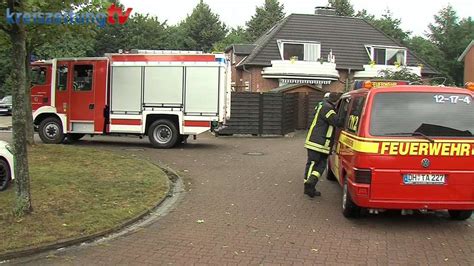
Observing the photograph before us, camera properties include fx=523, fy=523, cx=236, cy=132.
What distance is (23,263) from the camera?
530 cm

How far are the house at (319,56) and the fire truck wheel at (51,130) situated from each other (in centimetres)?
1769

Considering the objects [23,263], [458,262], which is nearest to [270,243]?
[458,262]

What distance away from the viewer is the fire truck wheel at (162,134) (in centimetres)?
1562


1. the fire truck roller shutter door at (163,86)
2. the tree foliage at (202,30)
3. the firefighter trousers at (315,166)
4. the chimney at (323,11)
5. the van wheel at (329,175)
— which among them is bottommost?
the van wheel at (329,175)

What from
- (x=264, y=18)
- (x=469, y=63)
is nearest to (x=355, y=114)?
(x=469, y=63)

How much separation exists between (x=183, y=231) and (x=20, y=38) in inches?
124

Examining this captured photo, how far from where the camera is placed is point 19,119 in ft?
21.5

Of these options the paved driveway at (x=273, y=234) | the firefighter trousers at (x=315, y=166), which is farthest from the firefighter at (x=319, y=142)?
the paved driveway at (x=273, y=234)

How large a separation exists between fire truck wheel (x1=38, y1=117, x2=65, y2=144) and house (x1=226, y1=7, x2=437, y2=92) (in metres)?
17.7

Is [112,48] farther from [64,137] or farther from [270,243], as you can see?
[270,243]

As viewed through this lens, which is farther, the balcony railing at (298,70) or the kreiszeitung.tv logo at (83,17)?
the balcony railing at (298,70)

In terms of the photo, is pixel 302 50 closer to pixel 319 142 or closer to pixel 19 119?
pixel 319 142

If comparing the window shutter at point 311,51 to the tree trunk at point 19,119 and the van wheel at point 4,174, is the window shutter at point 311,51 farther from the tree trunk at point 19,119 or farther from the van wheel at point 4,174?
the tree trunk at point 19,119

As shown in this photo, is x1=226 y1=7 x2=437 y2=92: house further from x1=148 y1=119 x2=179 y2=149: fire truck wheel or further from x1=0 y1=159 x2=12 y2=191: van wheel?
x1=0 y1=159 x2=12 y2=191: van wheel
